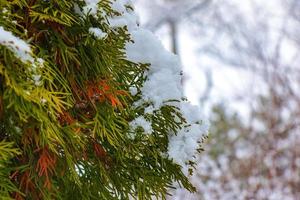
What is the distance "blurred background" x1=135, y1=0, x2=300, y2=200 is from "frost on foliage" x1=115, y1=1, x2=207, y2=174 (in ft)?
6.88

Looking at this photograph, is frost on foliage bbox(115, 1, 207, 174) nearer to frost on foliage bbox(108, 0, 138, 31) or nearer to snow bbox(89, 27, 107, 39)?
frost on foliage bbox(108, 0, 138, 31)

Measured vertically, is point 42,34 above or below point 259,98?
below

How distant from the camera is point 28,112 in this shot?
0.65 m

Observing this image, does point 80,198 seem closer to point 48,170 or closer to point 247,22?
point 48,170

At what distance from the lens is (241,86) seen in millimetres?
6402

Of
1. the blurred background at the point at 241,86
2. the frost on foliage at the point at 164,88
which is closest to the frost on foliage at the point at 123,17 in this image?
the frost on foliage at the point at 164,88

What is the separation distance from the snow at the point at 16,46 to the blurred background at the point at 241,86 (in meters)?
2.47

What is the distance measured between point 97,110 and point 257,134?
481cm

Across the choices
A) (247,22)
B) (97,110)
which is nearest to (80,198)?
(97,110)

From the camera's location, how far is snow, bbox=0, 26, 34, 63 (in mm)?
619

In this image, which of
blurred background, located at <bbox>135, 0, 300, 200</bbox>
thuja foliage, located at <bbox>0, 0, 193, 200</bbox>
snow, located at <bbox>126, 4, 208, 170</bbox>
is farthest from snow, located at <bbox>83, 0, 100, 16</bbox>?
blurred background, located at <bbox>135, 0, 300, 200</bbox>

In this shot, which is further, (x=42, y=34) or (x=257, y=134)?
(x=257, y=134)

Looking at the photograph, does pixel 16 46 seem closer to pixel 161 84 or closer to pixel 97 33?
pixel 97 33

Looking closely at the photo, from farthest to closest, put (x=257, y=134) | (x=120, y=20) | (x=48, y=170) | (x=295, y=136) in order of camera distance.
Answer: (x=257, y=134)
(x=295, y=136)
(x=120, y=20)
(x=48, y=170)
